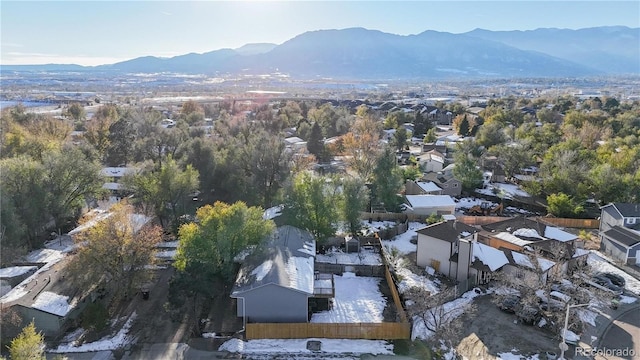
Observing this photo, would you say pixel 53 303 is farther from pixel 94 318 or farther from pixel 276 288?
pixel 276 288

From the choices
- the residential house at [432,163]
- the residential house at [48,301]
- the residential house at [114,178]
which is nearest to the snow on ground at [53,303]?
the residential house at [48,301]

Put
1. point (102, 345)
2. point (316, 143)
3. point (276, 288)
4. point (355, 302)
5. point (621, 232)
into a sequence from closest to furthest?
point (102, 345) < point (276, 288) < point (355, 302) < point (621, 232) < point (316, 143)

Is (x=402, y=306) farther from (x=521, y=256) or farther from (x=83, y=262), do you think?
(x=83, y=262)

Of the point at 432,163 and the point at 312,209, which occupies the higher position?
the point at 312,209

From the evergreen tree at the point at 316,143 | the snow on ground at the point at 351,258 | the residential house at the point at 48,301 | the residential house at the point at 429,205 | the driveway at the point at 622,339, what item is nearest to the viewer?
the driveway at the point at 622,339

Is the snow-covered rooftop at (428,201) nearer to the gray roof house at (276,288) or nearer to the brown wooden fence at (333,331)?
the gray roof house at (276,288)

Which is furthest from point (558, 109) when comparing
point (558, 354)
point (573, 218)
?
point (558, 354)

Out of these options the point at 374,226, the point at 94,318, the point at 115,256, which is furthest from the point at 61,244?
the point at 374,226
